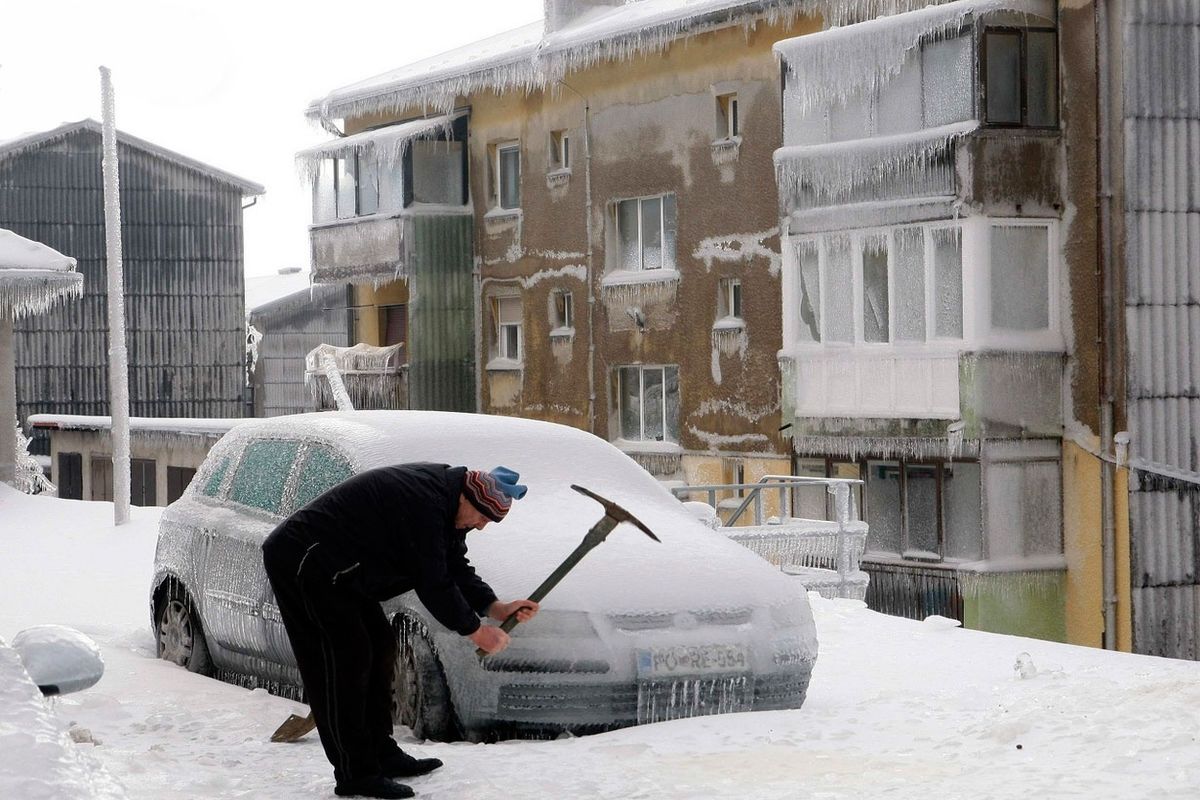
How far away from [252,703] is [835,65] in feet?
57.4

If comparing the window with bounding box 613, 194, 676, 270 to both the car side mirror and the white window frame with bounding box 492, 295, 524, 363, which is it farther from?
the car side mirror

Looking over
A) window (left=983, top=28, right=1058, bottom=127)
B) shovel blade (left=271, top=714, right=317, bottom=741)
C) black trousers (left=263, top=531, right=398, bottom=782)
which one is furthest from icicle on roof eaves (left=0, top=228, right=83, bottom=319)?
black trousers (left=263, top=531, right=398, bottom=782)

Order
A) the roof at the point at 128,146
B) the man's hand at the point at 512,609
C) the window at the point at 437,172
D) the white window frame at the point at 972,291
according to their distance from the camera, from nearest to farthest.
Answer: the man's hand at the point at 512,609, the white window frame at the point at 972,291, the window at the point at 437,172, the roof at the point at 128,146

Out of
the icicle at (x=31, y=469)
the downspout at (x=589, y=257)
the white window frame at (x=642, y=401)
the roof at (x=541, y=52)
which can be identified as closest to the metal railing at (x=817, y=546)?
the roof at (x=541, y=52)

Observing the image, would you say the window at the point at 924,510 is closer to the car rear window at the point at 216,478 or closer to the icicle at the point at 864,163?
the icicle at the point at 864,163

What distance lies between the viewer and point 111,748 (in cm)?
738

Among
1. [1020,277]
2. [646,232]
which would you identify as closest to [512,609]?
[1020,277]

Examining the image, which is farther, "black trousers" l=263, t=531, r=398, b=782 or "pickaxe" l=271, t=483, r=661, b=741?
"pickaxe" l=271, t=483, r=661, b=741

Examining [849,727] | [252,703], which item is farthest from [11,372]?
[849,727]

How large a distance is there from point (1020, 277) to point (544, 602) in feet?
55.1

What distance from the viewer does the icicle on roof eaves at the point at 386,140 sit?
33.1 m

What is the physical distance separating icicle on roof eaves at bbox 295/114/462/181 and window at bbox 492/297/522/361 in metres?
3.23

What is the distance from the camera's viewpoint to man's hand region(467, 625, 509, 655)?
684cm

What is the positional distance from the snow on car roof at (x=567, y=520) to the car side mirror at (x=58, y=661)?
11.2ft
